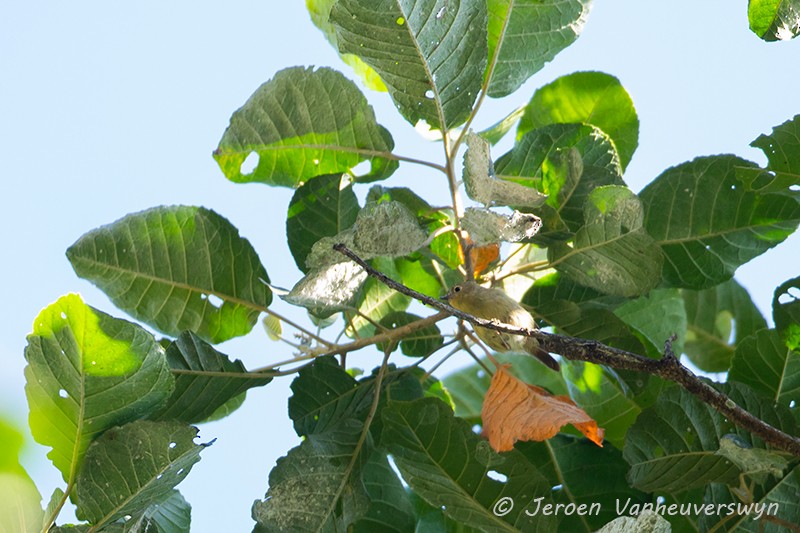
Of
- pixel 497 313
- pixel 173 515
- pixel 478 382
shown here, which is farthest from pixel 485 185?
pixel 478 382

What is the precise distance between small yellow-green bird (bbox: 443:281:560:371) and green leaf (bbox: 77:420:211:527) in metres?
0.29

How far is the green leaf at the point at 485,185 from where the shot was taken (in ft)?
2.71

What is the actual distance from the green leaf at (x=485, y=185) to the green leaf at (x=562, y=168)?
5 centimetres

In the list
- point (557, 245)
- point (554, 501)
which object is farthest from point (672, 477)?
point (557, 245)

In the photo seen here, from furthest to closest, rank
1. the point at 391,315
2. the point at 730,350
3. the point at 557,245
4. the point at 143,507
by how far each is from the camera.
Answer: the point at 730,350
the point at 391,315
the point at 557,245
the point at 143,507

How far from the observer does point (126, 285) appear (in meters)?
0.92

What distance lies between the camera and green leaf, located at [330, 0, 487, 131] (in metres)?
0.83

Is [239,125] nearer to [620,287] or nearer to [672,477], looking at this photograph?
[620,287]

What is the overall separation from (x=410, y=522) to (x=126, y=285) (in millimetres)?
415

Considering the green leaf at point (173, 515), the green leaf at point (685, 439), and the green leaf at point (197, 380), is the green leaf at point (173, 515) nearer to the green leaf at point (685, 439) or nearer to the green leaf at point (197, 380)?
the green leaf at point (197, 380)

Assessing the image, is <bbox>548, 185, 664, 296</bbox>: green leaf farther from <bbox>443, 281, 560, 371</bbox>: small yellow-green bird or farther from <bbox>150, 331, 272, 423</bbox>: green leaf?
<bbox>150, 331, 272, 423</bbox>: green leaf

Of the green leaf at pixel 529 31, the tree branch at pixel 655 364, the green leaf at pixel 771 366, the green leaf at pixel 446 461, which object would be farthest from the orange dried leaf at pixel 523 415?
the green leaf at pixel 529 31

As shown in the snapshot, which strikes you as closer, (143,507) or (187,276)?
(143,507)

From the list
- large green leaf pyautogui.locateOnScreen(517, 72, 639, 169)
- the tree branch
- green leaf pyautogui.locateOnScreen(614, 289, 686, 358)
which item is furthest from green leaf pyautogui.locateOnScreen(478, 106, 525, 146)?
the tree branch
